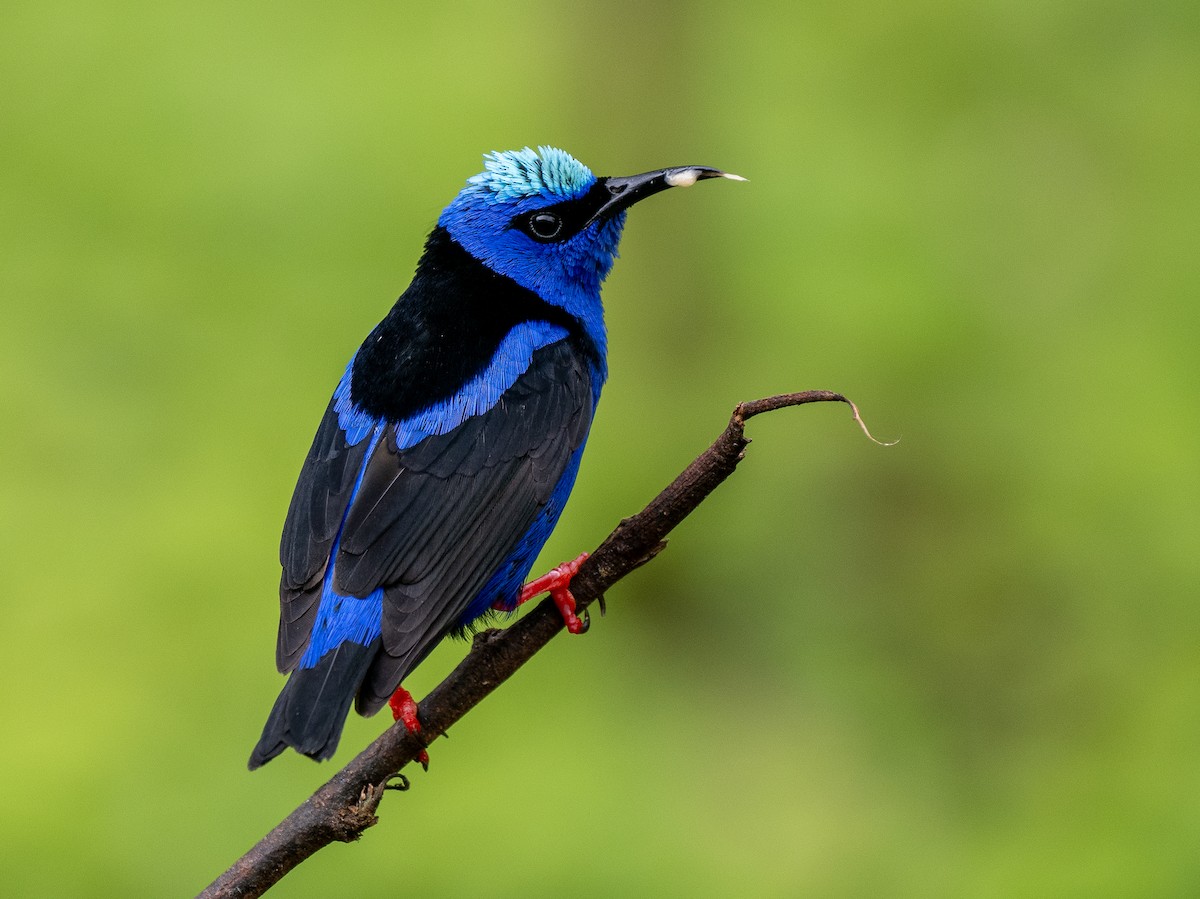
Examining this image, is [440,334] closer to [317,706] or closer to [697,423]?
[317,706]

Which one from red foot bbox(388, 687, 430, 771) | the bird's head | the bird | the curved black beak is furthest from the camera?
the bird's head

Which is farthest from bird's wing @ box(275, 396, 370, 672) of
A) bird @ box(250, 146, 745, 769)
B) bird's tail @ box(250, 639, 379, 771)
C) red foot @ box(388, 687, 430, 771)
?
red foot @ box(388, 687, 430, 771)

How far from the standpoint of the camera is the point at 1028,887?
17.9 ft

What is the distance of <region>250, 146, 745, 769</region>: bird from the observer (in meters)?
3.06

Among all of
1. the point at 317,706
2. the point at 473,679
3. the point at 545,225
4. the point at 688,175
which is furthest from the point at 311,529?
the point at 688,175

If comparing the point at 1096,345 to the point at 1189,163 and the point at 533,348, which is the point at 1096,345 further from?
the point at 533,348

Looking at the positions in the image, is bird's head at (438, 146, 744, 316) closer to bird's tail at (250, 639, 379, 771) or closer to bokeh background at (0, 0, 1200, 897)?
bird's tail at (250, 639, 379, 771)

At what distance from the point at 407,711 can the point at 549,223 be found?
1.43 meters

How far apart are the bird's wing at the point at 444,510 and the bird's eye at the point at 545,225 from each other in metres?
0.36

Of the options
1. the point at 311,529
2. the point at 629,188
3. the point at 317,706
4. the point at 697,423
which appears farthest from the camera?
the point at 697,423

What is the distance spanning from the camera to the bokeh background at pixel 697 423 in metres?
5.68

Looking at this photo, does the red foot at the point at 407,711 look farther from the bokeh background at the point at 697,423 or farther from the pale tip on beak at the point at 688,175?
the bokeh background at the point at 697,423

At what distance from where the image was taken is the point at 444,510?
3283 mm

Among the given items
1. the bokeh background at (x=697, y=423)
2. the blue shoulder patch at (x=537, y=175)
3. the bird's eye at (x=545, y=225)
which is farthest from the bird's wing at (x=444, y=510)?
the bokeh background at (x=697, y=423)
